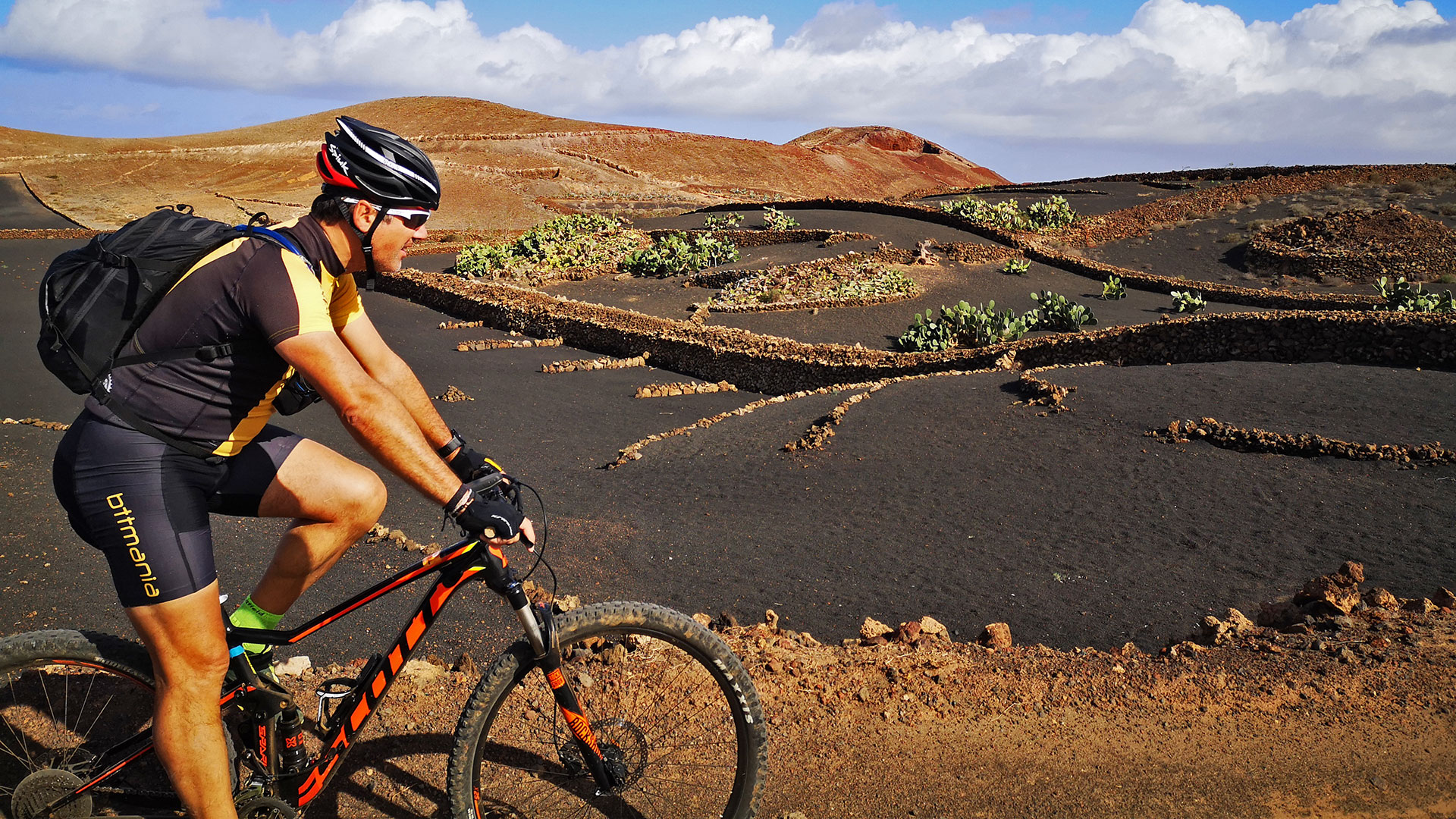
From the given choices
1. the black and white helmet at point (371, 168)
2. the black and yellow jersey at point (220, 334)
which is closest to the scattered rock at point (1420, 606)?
the black and white helmet at point (371, 168)

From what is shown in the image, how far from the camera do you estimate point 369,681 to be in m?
2.57

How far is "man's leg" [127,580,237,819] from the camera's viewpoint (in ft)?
7.57

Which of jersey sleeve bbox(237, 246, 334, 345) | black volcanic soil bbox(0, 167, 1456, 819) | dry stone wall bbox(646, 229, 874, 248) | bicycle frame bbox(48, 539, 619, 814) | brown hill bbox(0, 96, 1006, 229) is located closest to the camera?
jersey sleeve bbox(237, 246, 334, 345)

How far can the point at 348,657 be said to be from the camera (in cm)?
494

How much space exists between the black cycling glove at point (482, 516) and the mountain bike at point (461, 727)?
0.11m

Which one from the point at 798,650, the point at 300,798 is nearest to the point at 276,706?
the point at 300,798

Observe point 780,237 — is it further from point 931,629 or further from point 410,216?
point 410,216

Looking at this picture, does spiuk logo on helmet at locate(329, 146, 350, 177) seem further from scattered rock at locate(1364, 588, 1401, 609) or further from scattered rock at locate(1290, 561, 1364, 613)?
scattered rock at locate(1364, 588, 1401, 609)

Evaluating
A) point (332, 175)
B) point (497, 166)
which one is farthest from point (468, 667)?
point (497, 166)

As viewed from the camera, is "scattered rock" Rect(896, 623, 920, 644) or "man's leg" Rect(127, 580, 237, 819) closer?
"man's leg" Rect(127, 580, 237, 819)

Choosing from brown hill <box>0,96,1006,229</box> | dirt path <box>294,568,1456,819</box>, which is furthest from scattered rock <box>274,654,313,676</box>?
brown hill <box>0,96,1006,229</box>

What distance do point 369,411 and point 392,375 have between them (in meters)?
0.58

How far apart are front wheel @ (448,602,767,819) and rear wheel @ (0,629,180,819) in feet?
3.06

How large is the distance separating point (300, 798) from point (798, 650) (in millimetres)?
2209
